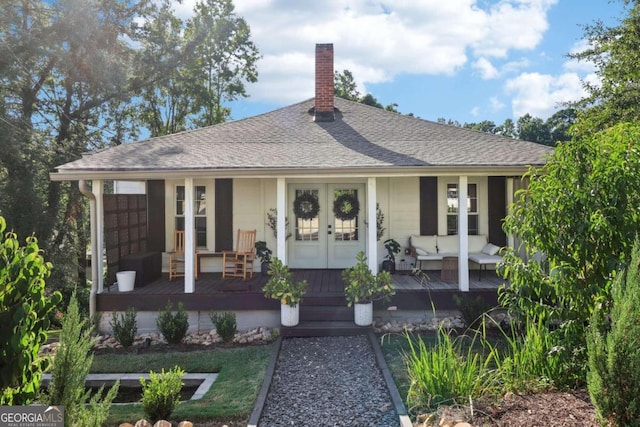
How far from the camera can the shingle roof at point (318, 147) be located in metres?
7.34

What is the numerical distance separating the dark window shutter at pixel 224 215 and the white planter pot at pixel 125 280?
7.62ft

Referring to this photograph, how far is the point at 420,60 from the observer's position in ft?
55.7

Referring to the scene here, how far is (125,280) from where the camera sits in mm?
7730

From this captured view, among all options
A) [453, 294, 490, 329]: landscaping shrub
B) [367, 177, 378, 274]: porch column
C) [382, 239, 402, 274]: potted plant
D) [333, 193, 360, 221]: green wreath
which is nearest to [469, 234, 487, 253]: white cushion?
[382, 239, 402, 274]: potted plant

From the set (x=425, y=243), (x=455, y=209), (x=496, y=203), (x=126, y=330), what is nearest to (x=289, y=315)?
(x=126, y=330)

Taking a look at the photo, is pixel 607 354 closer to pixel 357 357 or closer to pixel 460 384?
Result: pixel 460 384

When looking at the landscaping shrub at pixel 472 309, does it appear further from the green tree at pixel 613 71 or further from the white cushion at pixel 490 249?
the green tree at pixel 613 71

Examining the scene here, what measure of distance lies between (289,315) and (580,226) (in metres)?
4.63

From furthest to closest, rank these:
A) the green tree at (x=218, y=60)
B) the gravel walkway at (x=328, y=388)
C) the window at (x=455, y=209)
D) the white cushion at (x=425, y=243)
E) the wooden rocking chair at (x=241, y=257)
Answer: the green tree at (x=218, y=60) → the window at (x=455, y=209) → the white cushion at (x=425, y=243) → the wooden rocking chair at (x=241, y=257) → the gravel walkway at (x=328, y=388)

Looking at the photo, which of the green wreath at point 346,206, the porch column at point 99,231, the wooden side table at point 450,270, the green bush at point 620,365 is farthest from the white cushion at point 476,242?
the porch column at point 99,231

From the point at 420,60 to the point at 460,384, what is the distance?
15.5 m

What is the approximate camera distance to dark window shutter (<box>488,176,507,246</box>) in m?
9.70

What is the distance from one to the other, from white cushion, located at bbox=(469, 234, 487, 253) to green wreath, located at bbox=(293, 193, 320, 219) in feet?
11.7

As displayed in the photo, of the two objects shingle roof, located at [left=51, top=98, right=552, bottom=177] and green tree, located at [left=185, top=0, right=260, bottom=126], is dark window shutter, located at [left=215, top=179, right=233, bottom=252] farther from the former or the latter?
green tree, located at [left=185, top=0, right=260, bottom=126]
